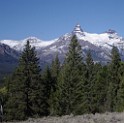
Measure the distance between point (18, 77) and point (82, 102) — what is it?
12.9 m

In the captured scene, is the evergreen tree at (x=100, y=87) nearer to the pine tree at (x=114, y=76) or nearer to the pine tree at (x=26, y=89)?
the pine tree at (x=114, y=76)

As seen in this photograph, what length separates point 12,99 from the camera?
56562 millimetres

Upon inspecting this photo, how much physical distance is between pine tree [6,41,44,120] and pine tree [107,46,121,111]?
15.3 metres

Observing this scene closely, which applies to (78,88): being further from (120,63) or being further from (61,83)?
(120,63)

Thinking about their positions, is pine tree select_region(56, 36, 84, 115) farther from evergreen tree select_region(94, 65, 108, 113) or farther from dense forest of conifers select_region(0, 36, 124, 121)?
evergreen tree select_region(94, 65, 108, 113)

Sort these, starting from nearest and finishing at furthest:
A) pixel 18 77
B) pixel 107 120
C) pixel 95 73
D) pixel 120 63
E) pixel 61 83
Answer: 1. pixel 107 120
2. pixel 18 77
3. pixel 61 83
4. pixel 120 63
5. pixel 95 73

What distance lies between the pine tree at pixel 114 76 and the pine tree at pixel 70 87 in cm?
711

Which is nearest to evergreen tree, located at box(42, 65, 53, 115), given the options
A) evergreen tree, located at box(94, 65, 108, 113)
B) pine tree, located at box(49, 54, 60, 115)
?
pine tree, located at box(49, 54, 60, 115)

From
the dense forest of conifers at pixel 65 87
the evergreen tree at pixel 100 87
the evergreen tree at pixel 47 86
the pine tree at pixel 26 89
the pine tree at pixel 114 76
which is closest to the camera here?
the pine tree at pixel 26 89

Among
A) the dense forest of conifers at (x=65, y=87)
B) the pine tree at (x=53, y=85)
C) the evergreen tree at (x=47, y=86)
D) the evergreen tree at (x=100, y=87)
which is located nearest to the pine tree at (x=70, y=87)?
the dense forest of conifers at (x=65, y=87)

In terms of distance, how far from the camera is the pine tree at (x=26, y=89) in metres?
54.5

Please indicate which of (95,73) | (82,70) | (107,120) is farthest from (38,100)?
(107,120)

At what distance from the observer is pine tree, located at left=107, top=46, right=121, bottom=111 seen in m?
66.2

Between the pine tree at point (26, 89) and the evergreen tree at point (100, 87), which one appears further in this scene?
the evergreen tree at point (100, 87)
